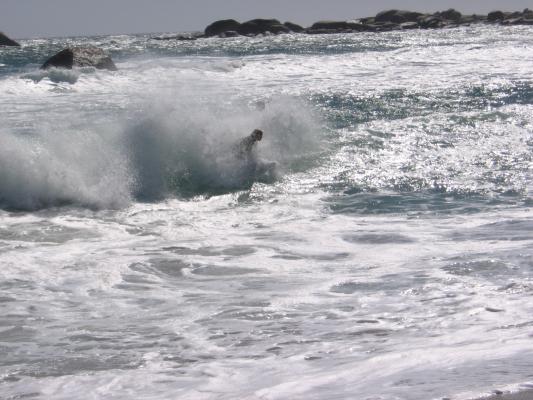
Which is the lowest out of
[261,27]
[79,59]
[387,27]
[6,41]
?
[79,59]

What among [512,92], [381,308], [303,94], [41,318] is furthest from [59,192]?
[512,92]

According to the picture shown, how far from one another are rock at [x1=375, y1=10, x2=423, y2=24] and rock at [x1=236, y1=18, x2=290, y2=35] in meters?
11.5

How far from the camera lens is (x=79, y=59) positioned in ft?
83.0

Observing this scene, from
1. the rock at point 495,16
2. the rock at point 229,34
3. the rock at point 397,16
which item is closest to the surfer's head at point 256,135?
the rock at point 229,34

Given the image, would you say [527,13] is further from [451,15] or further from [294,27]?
[294,27]

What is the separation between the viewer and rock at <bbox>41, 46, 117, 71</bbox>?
81.8ft

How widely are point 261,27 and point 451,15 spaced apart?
21.1 m

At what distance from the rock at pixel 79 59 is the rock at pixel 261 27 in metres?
48.7

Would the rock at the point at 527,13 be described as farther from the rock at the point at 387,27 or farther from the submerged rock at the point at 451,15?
the rock at the point at 387,27

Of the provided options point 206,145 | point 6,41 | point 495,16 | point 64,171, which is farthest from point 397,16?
point 64,171

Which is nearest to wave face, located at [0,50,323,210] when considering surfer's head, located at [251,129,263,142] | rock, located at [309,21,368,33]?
surfer's head, located at [251,129,263,142]

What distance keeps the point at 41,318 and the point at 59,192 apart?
4.49m

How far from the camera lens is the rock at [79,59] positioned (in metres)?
24.9

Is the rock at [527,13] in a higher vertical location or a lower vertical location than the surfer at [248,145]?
higher
